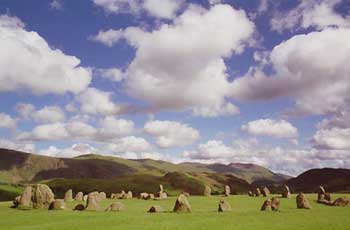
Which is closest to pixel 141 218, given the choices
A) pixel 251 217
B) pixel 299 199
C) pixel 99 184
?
pixel 251 217

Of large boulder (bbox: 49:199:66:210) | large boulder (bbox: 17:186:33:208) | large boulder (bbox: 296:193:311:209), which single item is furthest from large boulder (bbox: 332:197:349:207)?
large boulder (bbox: 17:186:33:208)

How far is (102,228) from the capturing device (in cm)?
3148

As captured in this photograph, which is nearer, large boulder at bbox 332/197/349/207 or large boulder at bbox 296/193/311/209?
large boulder at bbox 296/193/311/209

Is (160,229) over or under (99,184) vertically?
under

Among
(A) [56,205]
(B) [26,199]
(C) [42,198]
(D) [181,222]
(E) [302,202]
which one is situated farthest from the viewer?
(B) [26,199]

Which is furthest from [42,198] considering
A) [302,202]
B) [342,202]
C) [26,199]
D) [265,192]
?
[265,192]

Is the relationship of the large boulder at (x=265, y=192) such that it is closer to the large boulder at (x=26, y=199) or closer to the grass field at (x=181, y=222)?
the grass field at (x=181, y=222)

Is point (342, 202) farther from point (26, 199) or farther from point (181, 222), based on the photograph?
point (26, 199)

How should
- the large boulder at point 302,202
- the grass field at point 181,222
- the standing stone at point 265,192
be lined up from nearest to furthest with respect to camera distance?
the grass field at point 181,222 → the large boulder at point 302,202 → the standing stone at point 265,192

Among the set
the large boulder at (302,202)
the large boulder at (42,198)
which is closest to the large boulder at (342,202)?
the large boulder at (302,202)

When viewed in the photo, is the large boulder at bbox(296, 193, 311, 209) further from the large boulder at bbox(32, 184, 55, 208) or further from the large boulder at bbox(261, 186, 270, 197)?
the large boulder at bbox(32, 184, 55, 208)

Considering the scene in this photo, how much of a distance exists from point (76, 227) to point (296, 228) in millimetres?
16815

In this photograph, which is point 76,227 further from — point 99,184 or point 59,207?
point 99,184

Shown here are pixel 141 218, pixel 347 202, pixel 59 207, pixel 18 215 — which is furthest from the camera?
pixel 347 202
